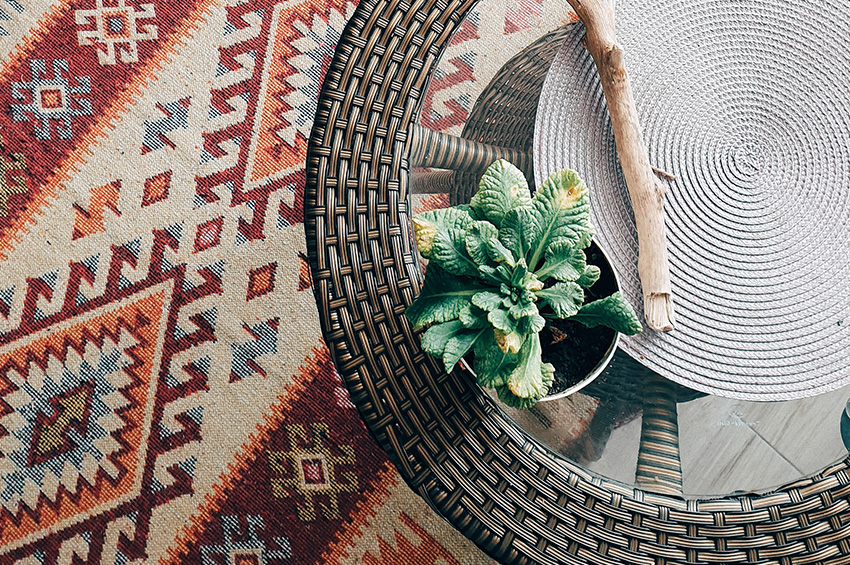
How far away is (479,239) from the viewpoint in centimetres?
51

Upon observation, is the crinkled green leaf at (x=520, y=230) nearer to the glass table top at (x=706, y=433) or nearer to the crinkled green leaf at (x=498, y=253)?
the crinkled green leaf at (x=498, y=253)

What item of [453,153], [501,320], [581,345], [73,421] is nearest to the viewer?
[501,320]

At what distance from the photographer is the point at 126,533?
3.57 feet

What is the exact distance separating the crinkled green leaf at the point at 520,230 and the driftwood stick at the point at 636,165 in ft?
0.54

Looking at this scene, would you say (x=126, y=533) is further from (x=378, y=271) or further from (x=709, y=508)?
(x=709, y=508)

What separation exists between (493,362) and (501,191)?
14 cm

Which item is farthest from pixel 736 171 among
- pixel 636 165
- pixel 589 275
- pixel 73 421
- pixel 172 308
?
pixel 73 421

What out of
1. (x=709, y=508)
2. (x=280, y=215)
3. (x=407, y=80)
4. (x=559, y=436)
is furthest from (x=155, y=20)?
(x=709, y=508)

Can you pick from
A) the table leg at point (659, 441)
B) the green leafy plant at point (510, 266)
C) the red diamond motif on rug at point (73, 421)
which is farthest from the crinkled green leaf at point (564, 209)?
the red diamond motif on rug at point (73, 421)

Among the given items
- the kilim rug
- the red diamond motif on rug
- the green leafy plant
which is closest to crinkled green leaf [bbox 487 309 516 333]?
the green leafy plant

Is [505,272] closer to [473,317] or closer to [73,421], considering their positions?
[473,317]

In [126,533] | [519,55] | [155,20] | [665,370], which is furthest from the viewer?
[155,20]

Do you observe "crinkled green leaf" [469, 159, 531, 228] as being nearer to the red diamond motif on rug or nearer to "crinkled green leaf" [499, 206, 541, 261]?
"crinkled green leaf" [499, 206, 541, 261]

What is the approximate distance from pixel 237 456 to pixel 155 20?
833 mm
